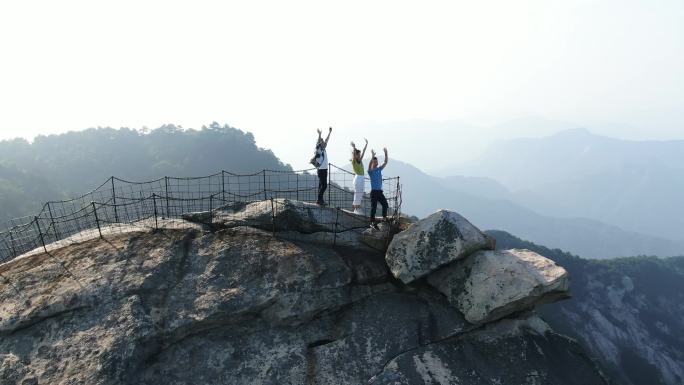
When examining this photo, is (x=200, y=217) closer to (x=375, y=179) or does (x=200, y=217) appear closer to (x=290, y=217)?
(x=290, y=217)

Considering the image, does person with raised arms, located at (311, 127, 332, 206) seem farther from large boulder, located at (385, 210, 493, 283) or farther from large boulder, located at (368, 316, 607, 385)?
large boulder, located at (368, 316, 607, 385)

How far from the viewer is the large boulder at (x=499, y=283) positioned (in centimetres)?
1170

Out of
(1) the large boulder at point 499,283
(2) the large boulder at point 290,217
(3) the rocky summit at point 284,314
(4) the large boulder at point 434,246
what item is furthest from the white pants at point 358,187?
(1) the large boulder at point 499,283

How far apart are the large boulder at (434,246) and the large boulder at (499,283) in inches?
22.2

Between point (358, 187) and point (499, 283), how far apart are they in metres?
5.94

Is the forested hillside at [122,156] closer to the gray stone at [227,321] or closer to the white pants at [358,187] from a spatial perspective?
the gray stone at [227,321]

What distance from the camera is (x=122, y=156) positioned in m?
134

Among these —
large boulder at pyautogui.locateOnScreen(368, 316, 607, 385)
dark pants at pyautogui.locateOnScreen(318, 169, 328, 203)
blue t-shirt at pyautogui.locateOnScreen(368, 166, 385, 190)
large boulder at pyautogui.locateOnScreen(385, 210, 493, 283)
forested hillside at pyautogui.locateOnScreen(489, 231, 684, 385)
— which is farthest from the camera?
forested hillside at pyautogui.locateOnScreen(489, 231, 684, 385)

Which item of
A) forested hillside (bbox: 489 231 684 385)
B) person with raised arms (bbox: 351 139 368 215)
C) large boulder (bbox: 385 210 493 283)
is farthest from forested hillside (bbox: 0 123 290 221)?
large boulder (bbox: 385 210 493 283)

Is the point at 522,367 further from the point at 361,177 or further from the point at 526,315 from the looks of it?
the point at 361,177

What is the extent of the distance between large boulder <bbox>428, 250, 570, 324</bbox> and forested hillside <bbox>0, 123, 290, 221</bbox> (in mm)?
116880

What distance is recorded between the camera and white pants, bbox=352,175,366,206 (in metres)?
15.6

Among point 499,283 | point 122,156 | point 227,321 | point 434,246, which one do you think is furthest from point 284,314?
point 122,156

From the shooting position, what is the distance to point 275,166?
141375mm
